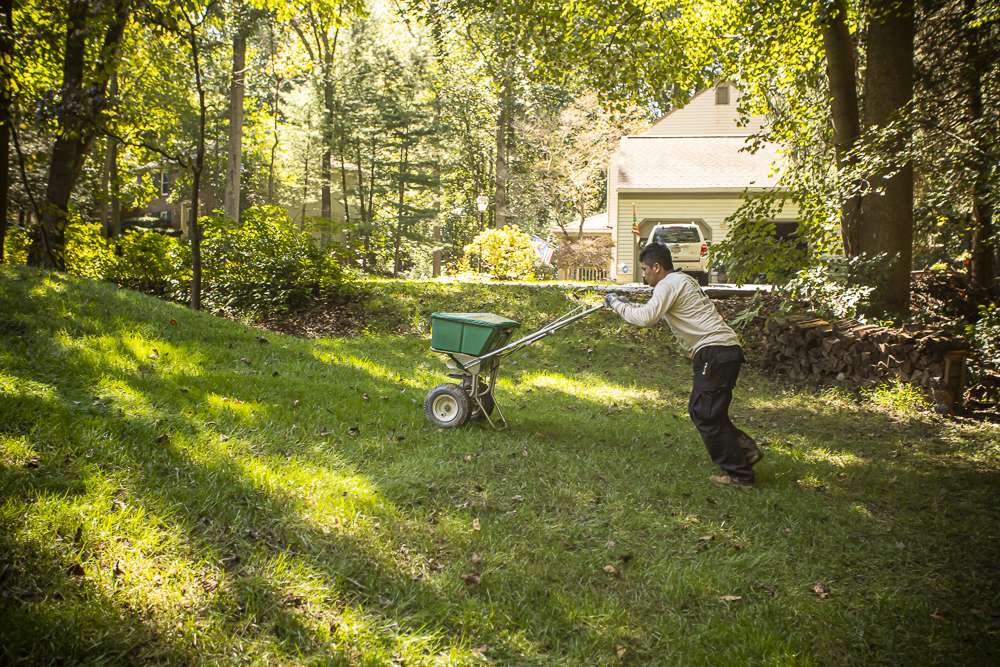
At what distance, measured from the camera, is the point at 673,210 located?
27266mm

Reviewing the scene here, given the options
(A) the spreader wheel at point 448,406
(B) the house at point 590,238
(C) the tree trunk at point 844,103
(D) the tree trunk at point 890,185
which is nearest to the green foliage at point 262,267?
(A) the spreader wheel at point 448,406

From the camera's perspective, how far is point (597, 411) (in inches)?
334

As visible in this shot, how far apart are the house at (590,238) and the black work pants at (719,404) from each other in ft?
90.8

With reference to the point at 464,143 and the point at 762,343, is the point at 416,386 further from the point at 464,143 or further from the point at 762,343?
the point at 464,143

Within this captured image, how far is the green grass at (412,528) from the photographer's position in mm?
3188

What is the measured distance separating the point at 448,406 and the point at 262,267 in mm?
8544

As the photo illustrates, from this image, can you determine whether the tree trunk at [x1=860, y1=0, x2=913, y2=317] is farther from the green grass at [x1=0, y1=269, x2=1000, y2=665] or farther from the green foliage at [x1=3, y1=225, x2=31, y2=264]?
the green foliage at [x1=3, y1=225, x2=31, y2=264]

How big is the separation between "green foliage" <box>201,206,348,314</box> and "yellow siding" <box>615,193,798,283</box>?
15.2 metres

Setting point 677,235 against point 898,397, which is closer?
point 898,397

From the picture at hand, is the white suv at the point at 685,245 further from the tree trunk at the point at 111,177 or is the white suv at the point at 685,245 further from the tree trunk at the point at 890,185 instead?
the tree trunk at the point at 111,177

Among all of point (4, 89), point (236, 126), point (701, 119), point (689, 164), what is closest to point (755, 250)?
point (4, 89)

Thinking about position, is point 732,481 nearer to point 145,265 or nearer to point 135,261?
point 145,265

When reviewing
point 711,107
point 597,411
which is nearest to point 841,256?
point 597,411

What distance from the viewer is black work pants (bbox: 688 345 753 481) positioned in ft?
18.4
